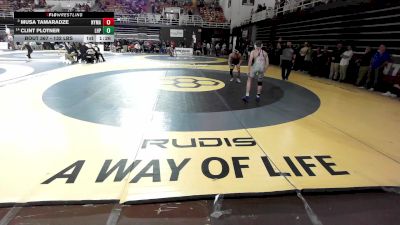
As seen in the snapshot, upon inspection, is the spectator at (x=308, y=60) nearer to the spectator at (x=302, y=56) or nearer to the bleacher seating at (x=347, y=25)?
the spectator at (x=302, y=56)

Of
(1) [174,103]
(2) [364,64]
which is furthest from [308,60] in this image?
(1) [174,103]

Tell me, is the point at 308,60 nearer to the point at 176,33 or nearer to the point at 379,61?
the point at 379,61

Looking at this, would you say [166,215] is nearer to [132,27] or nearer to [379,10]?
[379,10]

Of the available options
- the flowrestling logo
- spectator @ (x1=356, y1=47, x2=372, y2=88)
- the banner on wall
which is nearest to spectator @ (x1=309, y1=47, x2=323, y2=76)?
spectator @ (x1=356, y1=47, x2=372, y2=88)

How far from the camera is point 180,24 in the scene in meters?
32.3

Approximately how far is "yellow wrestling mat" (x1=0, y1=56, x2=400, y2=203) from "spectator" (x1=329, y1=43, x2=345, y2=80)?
490 cm

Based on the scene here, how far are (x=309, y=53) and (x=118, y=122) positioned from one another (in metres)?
11.7

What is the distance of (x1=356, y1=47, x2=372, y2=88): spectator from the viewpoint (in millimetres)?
10164

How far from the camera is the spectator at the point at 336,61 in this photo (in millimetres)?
11828

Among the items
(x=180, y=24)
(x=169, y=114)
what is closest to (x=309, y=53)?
(x=169, y=114)

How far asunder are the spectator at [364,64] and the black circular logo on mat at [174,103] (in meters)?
2.69
